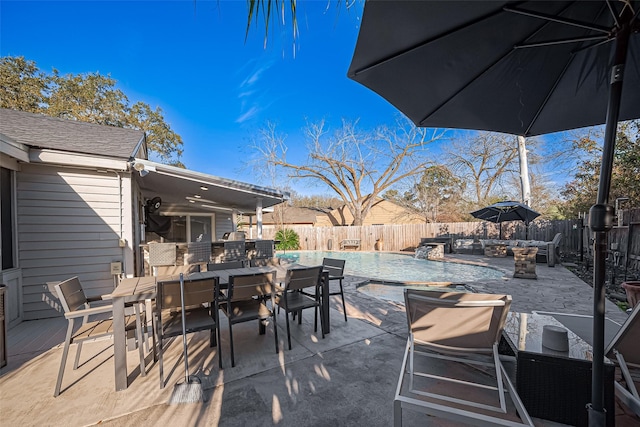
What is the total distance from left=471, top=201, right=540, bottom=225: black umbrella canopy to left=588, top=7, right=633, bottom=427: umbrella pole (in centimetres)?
1040

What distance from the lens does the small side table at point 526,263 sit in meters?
7.05

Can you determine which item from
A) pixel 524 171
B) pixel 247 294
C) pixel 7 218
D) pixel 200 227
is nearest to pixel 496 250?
pixel 524 171

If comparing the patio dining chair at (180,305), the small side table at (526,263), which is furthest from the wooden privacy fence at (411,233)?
the patio dining chair at (180,305)

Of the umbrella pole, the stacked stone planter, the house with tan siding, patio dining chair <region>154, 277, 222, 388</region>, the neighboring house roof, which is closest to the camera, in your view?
the umbrella pole

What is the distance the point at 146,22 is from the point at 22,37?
856cm

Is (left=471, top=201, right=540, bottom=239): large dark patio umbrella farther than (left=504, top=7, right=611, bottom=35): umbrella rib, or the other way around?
(left=471, top=201, right=540, bottom=239): large dark patio umbrella

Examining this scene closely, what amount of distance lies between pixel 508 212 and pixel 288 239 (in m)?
12.3

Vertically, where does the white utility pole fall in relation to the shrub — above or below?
above

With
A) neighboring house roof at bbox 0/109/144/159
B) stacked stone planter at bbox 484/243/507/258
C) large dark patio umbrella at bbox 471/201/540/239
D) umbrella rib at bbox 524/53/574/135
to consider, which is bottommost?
stacked stone planter at bbox 484/243/507/258

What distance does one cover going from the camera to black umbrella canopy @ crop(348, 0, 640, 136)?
5.08 ft

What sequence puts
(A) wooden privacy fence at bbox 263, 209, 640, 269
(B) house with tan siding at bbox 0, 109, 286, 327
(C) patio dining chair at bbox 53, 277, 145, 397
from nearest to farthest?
(C) patio dining chair at bbox 53, 277, 145, 397, (B) house with tan siding at bbox 0, 109, 286, 327, (A) wooden privacy fence at bbox 263, 209, 640, 269

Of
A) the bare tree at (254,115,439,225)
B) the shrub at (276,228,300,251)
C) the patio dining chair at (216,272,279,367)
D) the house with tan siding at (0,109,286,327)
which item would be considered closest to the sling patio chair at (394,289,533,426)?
the patio dining chair at (216,272,279,367)

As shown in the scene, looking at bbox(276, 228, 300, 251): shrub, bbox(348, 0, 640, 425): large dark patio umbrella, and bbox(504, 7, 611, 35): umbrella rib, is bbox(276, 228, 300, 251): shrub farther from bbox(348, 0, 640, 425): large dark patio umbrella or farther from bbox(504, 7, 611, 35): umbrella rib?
bbox(504, 7, 611, 35): umbrella rib

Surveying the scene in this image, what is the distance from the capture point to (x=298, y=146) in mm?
23047
